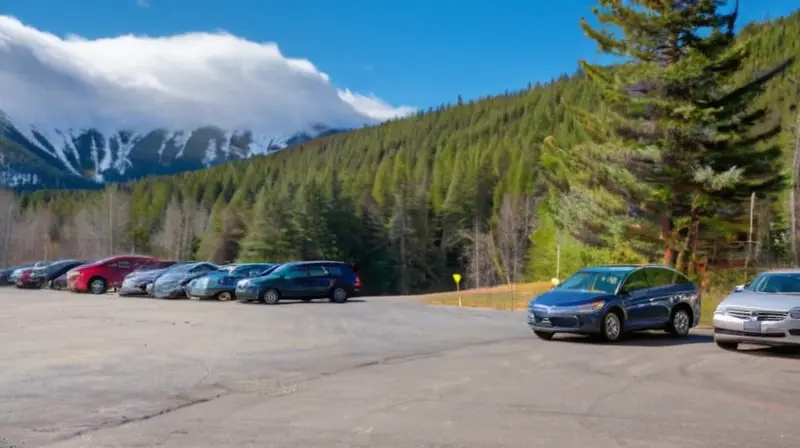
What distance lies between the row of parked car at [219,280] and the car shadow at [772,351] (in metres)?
17.0

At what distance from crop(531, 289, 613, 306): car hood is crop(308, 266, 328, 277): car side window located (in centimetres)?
1409

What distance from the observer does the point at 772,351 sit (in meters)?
14.4

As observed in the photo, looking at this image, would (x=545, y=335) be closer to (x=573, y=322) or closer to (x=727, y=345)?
(x=573, y=322)

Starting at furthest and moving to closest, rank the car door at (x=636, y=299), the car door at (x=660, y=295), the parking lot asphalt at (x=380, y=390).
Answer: the car door at (x=660, y=295) < the car door at (x=636, y=299) < the parking lot asphalt at (x=380, y=390)

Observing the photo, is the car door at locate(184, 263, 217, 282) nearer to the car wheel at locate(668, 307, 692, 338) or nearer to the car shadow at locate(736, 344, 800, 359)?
the car wheel at locate(668, 307, 692, 338)

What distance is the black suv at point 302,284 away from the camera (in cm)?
2802

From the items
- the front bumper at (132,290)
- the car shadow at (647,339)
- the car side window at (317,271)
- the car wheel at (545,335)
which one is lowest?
the car shadow at (647,339)

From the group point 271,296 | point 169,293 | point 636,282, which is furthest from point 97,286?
point 636,282

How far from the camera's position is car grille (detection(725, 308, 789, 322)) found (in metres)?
13.3

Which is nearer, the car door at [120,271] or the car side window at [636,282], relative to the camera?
the car side window at [636,282]

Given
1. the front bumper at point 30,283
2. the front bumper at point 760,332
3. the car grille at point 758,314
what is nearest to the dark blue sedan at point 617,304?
the front bumper at point 760,332

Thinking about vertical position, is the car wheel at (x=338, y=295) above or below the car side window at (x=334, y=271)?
below

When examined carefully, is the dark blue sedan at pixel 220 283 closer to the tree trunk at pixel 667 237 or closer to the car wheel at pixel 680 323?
the tree trunk at pixel 667 237

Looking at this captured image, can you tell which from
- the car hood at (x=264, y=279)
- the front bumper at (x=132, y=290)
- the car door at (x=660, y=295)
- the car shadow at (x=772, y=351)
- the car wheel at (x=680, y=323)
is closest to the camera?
the car shadow at (x=772, y=351)
